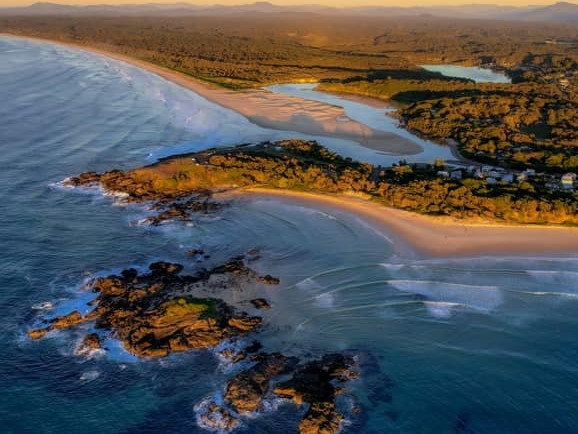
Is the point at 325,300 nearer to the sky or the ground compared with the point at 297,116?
nearer to the ground

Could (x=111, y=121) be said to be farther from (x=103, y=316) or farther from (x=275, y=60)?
(x=275, y=60)

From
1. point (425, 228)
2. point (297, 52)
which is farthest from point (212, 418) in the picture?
point (297, 52)

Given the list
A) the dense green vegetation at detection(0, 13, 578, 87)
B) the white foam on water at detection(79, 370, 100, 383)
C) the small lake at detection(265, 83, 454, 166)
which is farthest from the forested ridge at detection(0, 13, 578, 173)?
the white foam on water at detection(79, 370, 100, 383)

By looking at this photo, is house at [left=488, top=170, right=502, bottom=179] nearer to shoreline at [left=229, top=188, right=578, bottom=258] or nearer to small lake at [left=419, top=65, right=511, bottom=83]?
shoreline at [left=229, top=188, right=578, bottom=258]

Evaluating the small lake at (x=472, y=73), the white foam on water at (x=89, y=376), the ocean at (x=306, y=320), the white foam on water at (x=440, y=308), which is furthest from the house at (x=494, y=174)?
the small lake at (x=472, y=73)

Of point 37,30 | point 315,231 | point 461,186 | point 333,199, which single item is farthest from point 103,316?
point 37,30

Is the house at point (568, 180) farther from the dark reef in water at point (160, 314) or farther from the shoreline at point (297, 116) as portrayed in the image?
the dark reef in water at point (160, 314)

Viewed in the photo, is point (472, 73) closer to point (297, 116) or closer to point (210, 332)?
point (297, 116)

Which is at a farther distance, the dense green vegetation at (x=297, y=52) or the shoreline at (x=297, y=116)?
the dense green vegetation at (x=297, y=52)
